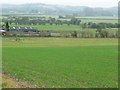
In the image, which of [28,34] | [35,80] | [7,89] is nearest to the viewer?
[7,89]

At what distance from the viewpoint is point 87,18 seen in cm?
15212

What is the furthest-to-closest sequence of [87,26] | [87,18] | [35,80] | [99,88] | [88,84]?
1. [87,18]
2. [87,26]
3. [35,80]
4. [88,84]
5. [99,88]

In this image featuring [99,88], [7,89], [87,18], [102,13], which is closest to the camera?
[7,89]

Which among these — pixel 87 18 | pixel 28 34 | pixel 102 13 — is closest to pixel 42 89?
pixel 28 34

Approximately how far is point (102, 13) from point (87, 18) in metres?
21.4

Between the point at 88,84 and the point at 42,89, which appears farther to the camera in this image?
the point at 88,84

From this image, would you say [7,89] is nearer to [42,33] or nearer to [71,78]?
[71,78]

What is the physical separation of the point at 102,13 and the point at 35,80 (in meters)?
112

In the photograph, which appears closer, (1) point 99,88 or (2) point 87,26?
(1) point 99,88

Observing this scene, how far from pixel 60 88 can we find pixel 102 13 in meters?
116

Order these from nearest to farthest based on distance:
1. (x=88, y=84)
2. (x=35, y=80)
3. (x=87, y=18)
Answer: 1. (x=88, y=84)
2. (x=35, y=80)
3. (x=87, y=18)

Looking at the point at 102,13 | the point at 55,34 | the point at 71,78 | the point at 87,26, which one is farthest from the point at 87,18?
the point at 71,78

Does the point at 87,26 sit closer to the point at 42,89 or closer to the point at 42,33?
the point at 42,33

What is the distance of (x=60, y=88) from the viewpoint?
55.3ft
